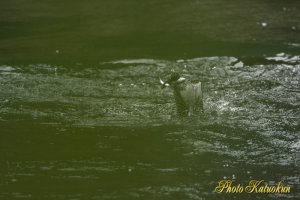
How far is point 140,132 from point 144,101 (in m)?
1.25

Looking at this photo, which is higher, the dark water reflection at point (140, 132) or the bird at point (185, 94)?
the bird at point (185, 94)

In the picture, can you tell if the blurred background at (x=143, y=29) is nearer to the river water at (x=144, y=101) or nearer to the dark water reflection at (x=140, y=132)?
the river water at (x=144, y=101)

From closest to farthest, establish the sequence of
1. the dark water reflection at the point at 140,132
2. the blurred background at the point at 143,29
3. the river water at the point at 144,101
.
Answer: the dark water reflection at the point at 140,132, the river water at the point at 144,101, the blurred background at the point at 143,29

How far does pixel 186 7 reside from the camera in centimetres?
1442

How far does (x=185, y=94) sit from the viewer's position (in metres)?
7.08

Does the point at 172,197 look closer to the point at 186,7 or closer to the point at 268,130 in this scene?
the point at 268,130

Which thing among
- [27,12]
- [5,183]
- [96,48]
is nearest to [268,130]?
[5,183]

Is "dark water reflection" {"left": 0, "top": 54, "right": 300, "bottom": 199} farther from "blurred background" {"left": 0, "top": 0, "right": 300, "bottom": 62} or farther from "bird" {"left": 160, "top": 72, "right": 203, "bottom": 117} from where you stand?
"blurred background" {"left": 0, "top": 0, "right": 300, "bottom": 62}

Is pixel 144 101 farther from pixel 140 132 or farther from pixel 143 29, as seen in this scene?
pixel 143 29

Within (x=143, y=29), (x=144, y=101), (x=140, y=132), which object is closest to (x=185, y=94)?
(x=140, y=132)

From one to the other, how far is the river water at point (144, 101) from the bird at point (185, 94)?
0.45 feet

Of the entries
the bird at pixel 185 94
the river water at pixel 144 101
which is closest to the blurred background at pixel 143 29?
the river water at pixel 144 101

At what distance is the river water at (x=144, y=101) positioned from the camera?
5.96 m

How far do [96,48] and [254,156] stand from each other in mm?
5870
